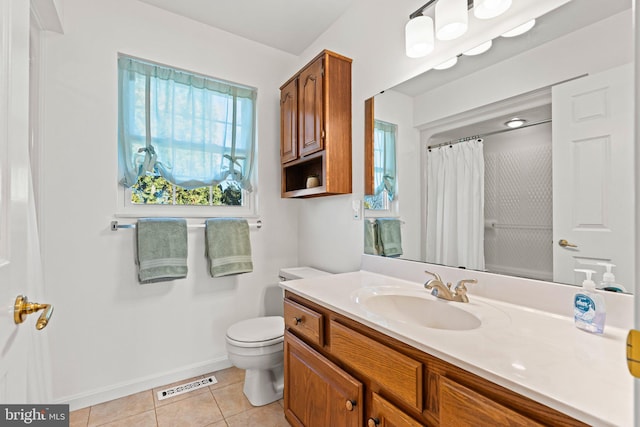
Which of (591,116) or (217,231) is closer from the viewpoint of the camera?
(591,116)

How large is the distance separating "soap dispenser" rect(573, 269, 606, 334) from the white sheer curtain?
0.39 meters

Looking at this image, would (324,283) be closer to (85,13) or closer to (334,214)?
(334,214)

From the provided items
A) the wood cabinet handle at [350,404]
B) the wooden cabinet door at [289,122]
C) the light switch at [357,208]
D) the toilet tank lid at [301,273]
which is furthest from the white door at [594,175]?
the wooden cabinet door at [289,122]

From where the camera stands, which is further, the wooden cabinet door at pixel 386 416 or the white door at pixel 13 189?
the wooden cabinet door at pixel 386 416

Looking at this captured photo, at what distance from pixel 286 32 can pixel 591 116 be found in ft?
6.71

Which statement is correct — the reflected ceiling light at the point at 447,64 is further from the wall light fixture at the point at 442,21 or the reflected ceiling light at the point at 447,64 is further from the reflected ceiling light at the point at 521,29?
the reflected ceiling light at the point at 521,29

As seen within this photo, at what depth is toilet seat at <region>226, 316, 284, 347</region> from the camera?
174 centimetres

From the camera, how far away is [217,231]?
2143 mm

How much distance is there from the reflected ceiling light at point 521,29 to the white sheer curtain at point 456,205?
0.41m

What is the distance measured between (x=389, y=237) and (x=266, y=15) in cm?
175

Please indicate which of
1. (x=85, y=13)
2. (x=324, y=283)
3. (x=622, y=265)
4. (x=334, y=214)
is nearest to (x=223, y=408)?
(x=324, y=283)

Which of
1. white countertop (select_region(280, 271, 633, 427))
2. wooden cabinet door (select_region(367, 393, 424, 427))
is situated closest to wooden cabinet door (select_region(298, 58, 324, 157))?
white countertop (select_region(280, 271, 633, 427))

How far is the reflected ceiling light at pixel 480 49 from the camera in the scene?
4.08ft

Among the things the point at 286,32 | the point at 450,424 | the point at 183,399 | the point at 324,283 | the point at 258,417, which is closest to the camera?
the point at 450,424
